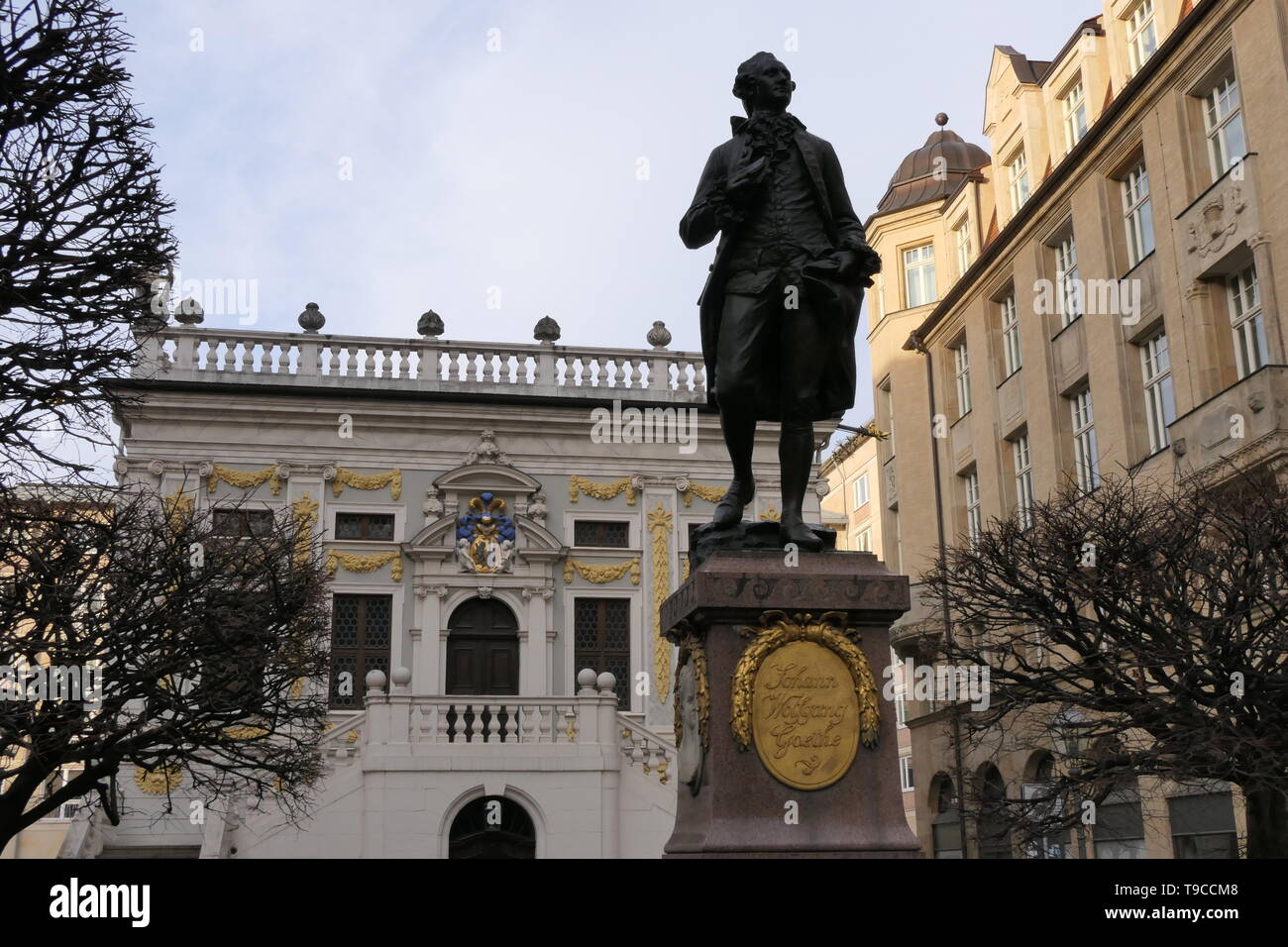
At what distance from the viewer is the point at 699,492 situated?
29.8 m

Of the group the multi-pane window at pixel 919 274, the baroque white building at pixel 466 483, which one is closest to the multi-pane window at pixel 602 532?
the baroque white building at pixel 466 483

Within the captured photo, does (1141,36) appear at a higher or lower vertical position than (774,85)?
higher

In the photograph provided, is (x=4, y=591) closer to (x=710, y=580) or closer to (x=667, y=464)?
(x=710, y=580)

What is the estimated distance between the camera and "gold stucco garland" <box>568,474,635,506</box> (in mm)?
29500

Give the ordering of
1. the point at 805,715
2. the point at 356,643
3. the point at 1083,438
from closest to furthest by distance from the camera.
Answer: the point at 805,715 → the point at 356,643 → the point at 1083,438

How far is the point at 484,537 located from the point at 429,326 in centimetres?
551

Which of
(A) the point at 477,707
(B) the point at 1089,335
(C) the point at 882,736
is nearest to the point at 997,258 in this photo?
(B) the point at 1089,335

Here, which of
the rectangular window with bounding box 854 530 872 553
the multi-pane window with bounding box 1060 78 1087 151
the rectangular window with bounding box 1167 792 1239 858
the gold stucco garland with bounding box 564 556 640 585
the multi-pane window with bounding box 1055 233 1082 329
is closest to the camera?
the rectangular window with bounding box 1167 792 1239 858

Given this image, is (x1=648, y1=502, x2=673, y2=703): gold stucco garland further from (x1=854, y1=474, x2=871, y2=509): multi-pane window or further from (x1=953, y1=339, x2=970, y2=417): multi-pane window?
(x1=854, y1=474, x2=871, y2=509): multi-pane window

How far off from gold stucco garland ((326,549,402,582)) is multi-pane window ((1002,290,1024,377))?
14950 mm

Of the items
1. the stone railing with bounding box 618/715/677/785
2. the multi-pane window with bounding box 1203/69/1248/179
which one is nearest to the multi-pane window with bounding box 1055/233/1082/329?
the multi-pane window with bounding box 1203/69/1248/179

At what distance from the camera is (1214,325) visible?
22766 millimetres

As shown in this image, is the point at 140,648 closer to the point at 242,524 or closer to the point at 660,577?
the point at 242,524

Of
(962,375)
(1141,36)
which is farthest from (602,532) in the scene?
(1141,36)
